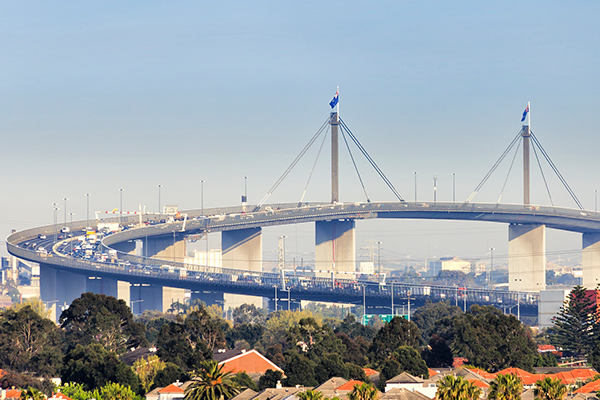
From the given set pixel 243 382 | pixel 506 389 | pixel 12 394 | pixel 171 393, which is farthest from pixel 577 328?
pixel 12 394

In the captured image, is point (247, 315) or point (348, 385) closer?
point (348, 385)

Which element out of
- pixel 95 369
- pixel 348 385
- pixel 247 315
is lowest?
pixel 247 315

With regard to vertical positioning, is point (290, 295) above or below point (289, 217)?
below

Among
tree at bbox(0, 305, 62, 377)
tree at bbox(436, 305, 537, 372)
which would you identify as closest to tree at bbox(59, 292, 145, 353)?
tree at bbox(0, 305, 62, 377)

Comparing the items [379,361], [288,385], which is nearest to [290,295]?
[379,361]

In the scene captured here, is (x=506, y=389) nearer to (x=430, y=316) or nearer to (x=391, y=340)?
(x=391, y=340)

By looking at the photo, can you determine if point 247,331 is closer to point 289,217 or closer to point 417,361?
point 417,361
